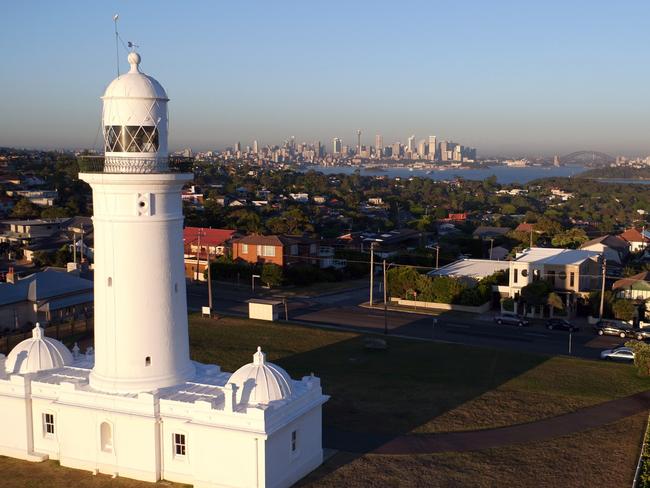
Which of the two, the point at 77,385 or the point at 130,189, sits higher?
the point at 130,189

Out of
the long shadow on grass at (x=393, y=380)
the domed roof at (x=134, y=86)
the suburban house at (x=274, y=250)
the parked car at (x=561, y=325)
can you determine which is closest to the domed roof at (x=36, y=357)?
the domed roof at (x=134, y=86)

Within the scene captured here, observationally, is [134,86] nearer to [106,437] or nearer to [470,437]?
[106,437]

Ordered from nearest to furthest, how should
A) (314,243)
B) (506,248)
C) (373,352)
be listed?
(373,352) < (314,243) < (506,248)

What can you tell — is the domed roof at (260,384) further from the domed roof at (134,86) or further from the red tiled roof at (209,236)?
the red tiled roof at (209,236)

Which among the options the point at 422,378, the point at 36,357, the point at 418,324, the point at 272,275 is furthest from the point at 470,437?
the point at 272,275

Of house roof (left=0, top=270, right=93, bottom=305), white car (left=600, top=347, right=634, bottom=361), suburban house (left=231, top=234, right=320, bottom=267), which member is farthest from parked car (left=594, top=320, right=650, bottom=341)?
house roof (left=0, top=270, right=93, bottom=305)

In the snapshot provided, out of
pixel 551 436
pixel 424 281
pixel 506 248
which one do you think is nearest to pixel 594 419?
pixel 551 436

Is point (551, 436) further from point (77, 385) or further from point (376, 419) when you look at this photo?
point (77, 385)

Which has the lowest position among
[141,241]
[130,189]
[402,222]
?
[402,222]
